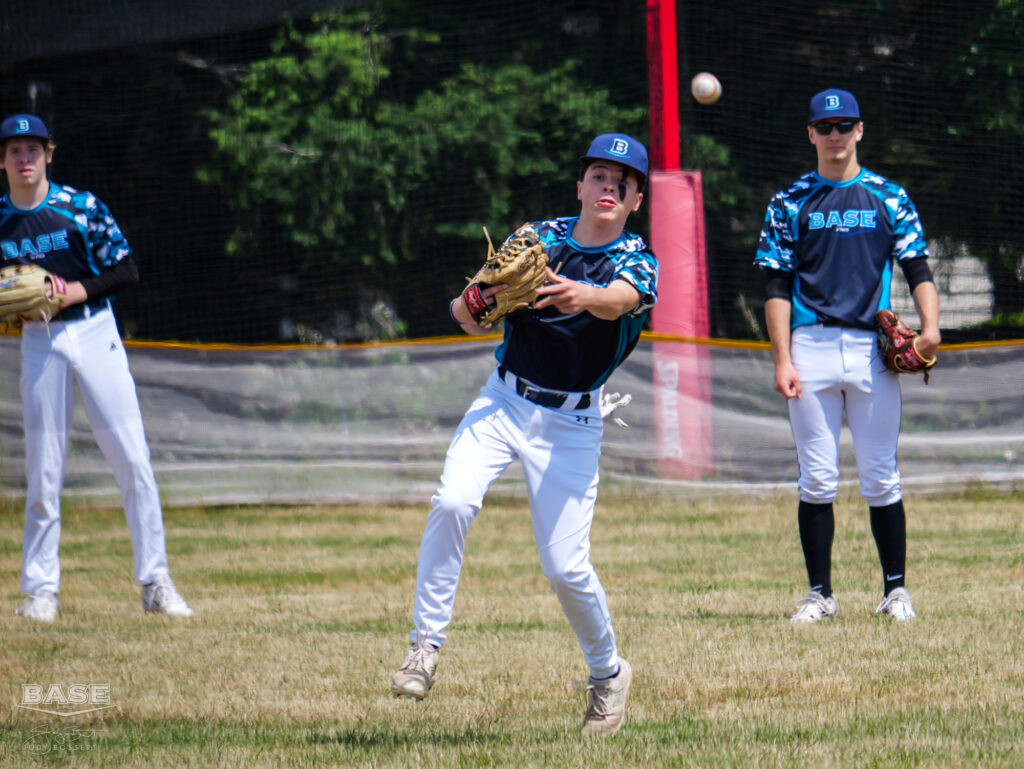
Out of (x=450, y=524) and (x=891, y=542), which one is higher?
(x=450, y=524)

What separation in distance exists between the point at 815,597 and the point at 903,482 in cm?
469

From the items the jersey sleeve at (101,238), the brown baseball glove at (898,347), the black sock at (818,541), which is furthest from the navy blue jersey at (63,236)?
the brown baseball glove at (898,347)

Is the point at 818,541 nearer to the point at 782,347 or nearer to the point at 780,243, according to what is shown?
the point at 782,347

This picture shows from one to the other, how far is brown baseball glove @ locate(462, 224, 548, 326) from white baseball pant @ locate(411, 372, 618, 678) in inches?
13.2

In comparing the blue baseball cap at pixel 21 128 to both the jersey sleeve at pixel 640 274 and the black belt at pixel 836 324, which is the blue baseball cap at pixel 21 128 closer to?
the jersey sleeve at pixel 640 274

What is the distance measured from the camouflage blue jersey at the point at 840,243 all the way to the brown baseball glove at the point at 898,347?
0.21 ft

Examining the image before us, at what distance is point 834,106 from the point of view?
6.05m

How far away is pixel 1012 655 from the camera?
17.0 feet

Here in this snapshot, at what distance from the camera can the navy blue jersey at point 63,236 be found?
6.74 m

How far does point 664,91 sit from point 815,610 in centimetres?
612

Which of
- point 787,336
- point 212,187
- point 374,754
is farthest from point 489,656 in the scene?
point 212,187

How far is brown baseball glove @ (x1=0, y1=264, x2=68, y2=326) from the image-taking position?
20.8 ft

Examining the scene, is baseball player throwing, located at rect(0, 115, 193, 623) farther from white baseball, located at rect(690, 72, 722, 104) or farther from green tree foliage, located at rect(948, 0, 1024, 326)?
green tree foliage, located at rect(948, 0, 1024, 326)

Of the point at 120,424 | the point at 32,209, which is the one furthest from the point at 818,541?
the point at 32,209
